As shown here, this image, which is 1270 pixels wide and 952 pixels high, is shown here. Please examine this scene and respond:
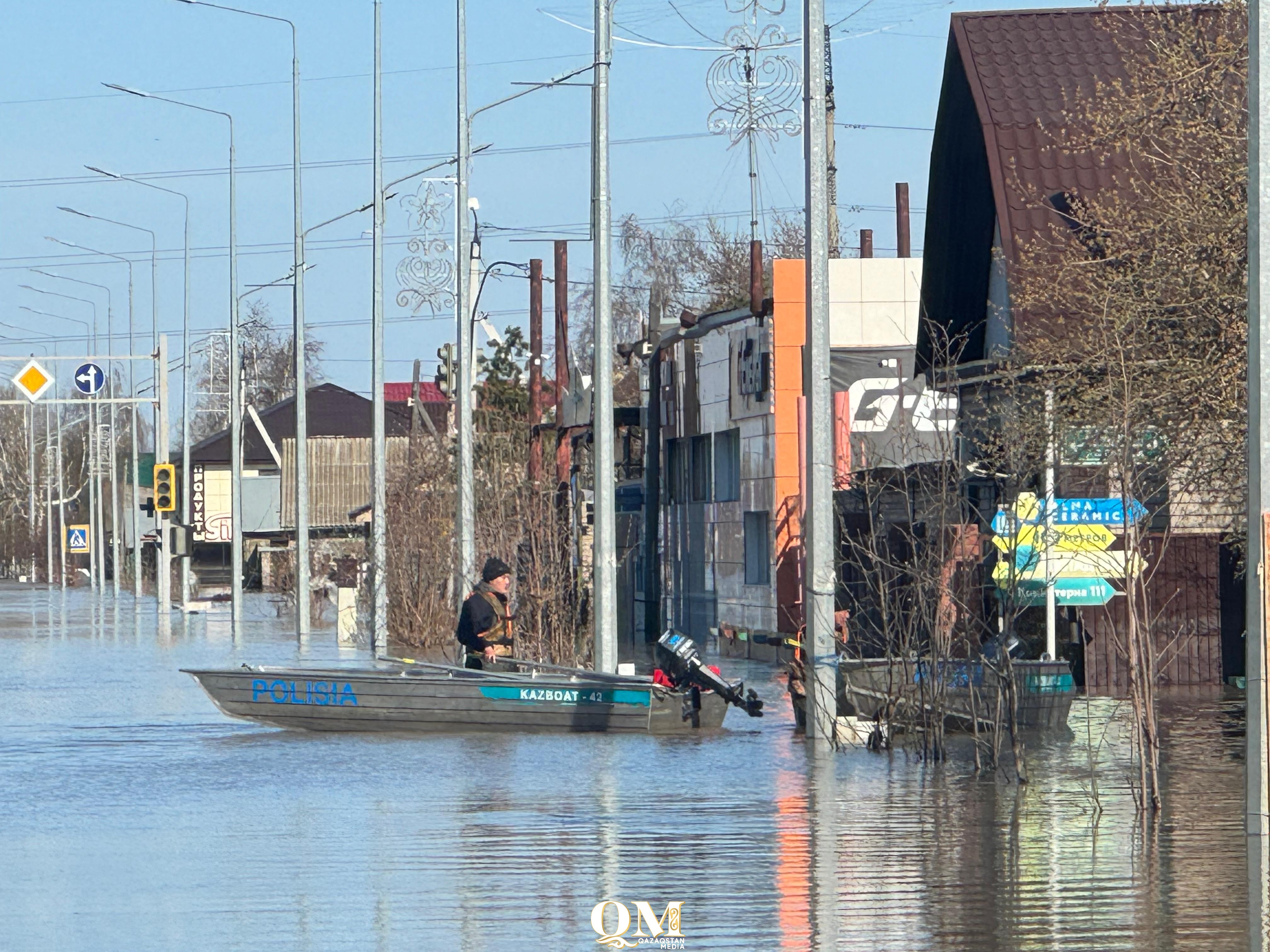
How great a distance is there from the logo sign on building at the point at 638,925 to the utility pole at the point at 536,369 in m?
25.3

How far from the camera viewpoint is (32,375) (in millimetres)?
50688

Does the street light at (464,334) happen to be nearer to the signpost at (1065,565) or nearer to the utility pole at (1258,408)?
the signpost at (1065,565)

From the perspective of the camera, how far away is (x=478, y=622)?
21125mm

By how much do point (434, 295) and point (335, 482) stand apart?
49.8 meters

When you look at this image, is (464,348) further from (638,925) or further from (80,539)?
(80,539)

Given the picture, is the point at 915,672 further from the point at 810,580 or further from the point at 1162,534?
the point at 1162,534

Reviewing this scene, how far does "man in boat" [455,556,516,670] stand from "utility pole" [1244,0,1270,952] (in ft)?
35.1

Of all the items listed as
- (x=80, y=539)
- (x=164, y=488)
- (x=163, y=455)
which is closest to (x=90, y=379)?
(x=163, y=455)

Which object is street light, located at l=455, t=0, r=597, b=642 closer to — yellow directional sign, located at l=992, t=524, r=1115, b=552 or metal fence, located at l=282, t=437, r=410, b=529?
yellow directional sign, located at l=992, t=524, r=1115, b=552

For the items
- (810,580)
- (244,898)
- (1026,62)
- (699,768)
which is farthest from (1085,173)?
(244,898)

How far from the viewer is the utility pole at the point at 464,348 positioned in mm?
28391

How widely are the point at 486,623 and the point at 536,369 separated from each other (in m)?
21.2

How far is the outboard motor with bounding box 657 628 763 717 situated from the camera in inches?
Result: 780

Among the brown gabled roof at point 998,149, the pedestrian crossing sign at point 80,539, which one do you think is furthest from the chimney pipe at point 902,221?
the pedestrian crossing sign at point 80,539
